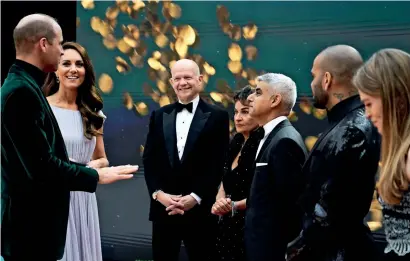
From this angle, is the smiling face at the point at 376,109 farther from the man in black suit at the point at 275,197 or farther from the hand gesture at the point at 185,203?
the hand gesture at the point at 185,203

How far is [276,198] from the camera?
3.21 m

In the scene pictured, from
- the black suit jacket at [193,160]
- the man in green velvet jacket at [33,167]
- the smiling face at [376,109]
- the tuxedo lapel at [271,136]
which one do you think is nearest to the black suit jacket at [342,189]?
the smiling face at [376,109]

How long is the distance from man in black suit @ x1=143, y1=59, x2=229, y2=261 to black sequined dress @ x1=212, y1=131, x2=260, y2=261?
38 centimetres

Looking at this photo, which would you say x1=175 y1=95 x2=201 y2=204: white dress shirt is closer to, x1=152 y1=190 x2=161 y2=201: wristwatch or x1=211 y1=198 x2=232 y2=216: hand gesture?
x1=152 y1=190 x2=161 y2=201: wristwatch

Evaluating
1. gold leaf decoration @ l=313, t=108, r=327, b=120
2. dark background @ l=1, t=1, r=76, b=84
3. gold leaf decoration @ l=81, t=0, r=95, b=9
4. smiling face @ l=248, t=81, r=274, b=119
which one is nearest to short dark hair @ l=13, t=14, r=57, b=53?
smiling face @ l=248, t=81, r=274, b=119

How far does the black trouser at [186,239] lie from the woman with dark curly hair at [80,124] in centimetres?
42

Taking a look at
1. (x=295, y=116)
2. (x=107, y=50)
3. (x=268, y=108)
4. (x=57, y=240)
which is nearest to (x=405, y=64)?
(x=268, y=108)

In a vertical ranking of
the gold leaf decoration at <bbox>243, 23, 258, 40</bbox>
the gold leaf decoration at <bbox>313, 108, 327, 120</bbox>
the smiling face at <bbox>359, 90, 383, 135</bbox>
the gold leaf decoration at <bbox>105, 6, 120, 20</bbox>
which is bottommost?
the gold leaf decoration at <bbox>313, 108, 327, 120</bbox>

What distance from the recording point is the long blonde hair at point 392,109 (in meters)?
2.20

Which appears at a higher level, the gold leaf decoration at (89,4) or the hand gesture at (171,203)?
the gold leaf decoration at (89,4)

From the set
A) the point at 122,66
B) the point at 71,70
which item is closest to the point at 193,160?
the point at 71,70

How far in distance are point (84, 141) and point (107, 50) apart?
169 centimetres

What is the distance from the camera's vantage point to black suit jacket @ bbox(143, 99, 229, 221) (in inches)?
175

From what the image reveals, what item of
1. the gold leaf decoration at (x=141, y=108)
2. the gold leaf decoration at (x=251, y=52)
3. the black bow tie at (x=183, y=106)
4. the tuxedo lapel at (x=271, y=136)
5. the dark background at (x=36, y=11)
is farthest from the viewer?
the dark background at (x=36, y=11)
